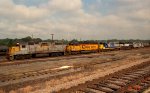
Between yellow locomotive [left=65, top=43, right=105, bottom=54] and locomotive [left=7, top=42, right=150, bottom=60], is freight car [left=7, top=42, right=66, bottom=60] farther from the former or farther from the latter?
yellow locomotive [left=65, top=43, right=105, bottom=54]

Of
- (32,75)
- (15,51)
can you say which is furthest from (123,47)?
(32,75)

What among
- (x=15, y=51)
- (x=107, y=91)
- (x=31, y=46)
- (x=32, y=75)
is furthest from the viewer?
(x=31, y=46)

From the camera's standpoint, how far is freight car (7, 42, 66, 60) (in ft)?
103

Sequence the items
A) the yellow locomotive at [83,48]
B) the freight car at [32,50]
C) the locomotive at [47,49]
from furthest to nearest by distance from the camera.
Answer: the yellow locomotive at [83,48]
the locomotive at [47,49]
the freight car at [32,50]

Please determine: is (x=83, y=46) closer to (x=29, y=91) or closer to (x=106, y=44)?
(x=106, y=44)

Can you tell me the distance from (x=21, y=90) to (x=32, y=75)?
529 cm

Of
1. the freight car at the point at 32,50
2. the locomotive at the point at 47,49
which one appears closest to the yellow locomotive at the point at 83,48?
the locomotive at the point at 47,49

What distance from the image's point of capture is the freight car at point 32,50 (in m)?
31.4

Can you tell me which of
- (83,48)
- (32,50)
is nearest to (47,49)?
(32,50)

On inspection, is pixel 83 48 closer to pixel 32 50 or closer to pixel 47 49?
pixel 47 49

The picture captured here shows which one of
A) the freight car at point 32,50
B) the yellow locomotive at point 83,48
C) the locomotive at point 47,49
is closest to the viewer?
the freight car at point 32,50

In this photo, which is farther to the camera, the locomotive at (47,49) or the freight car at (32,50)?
the locomotive at (47,49)

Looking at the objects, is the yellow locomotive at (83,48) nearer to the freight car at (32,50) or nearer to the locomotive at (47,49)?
the locomotive at (47,49)

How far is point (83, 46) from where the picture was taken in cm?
4572
